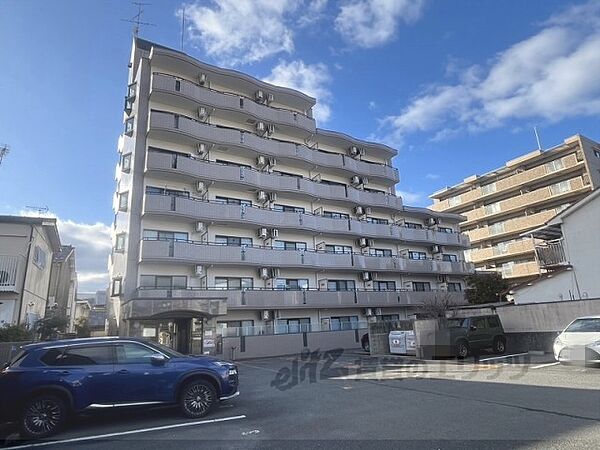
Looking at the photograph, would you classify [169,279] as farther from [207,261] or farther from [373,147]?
[373,147]

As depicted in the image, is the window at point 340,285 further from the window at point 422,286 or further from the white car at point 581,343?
the white car at point 581,343

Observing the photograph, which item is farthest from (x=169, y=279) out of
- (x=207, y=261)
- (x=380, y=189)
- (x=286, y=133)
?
(x=380, y=189)

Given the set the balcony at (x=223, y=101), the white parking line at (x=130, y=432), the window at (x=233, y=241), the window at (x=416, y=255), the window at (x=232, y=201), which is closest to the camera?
the white parking line at (x=130, y=432)

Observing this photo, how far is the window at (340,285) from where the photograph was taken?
3002 cm

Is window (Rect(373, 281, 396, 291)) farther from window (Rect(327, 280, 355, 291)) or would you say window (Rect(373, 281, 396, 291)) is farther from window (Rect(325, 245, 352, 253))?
window (Rect(325, 245, 352, 253))

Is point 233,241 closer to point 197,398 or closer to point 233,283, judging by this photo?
point 233,283

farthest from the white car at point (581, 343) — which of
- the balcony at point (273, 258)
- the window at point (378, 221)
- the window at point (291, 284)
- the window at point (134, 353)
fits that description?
the window at point (378, 221)

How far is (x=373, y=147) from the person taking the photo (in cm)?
3688

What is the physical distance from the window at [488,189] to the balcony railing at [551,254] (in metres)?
26.0

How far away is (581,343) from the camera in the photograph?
11281mm

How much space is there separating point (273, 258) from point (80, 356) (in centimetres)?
1899

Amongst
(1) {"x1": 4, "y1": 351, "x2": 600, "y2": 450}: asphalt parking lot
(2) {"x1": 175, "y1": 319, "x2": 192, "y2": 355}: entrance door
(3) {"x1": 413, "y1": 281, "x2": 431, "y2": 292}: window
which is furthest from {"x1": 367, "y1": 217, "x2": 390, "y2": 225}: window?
(1) {"x1": 4, "y1": 351, "x2": 600, "y2": 450}: asphalt parking lot

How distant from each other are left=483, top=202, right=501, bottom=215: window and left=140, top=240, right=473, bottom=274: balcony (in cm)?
1246

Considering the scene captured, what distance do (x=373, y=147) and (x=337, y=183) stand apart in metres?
5.79
